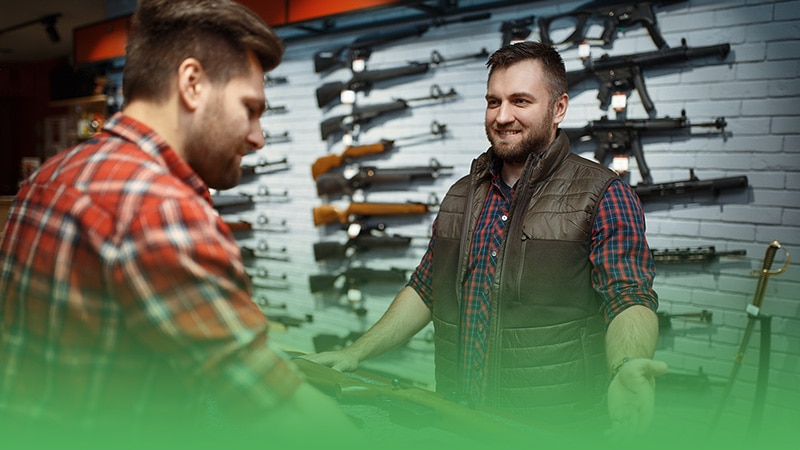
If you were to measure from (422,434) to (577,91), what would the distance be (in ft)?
9.50

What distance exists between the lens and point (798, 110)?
10.1 feet

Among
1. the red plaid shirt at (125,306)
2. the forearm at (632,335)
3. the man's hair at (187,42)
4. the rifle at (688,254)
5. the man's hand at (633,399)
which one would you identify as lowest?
the man's hand at (633,399)

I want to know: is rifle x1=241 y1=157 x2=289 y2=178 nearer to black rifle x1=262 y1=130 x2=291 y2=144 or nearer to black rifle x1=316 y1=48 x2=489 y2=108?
black rifle x1=262 y1=130 x2=291 y2=144

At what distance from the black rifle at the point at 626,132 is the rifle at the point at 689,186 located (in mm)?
48

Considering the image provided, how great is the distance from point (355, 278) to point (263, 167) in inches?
56.4

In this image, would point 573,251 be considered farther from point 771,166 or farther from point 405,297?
point 771,166

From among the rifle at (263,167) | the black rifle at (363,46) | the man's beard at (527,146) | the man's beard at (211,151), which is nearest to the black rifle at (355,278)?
the rifle at (263,167)

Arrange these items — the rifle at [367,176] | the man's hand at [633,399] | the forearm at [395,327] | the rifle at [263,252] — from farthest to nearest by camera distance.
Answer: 1. the rifle at [263,252]
2. the rifle at [367,176]
3. the forearm at [395,327]
4. the man's hand at [633,399]

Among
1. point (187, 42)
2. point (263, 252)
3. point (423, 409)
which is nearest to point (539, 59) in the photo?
point (423, 409)

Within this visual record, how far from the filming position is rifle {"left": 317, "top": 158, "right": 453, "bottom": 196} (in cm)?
445

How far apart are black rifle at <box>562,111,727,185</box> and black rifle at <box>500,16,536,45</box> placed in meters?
0.68

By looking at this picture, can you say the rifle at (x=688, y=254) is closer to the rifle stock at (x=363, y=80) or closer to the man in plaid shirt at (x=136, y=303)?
the rifle stock at (x=363, y=80)

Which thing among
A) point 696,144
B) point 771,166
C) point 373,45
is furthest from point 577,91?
point 373,45

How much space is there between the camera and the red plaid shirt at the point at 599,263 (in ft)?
5.86
